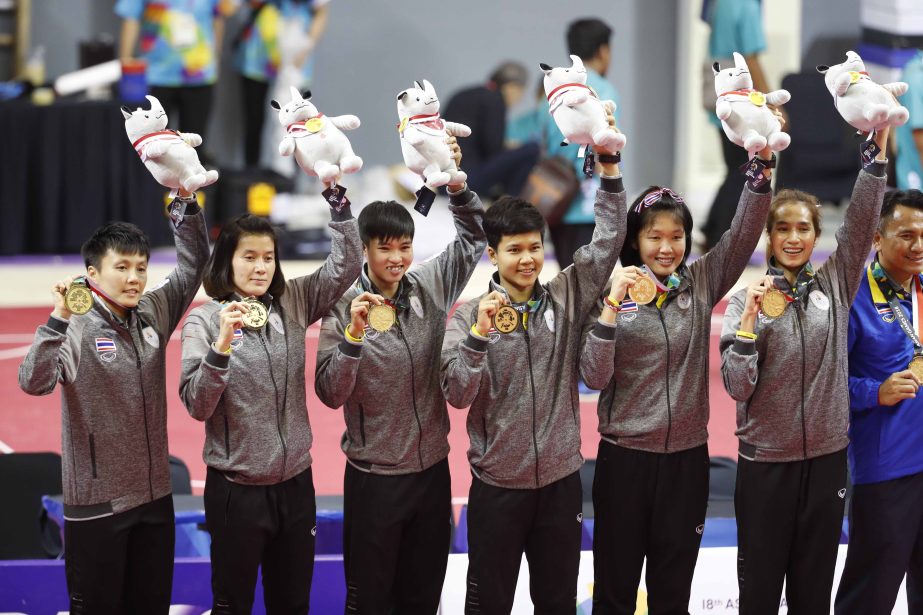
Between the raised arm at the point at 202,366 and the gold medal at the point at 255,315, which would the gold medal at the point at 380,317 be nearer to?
the gold medal at the point at 255,315

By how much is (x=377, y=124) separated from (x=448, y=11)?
144 cm

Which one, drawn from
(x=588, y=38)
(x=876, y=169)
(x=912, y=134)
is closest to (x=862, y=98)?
(x=876, y=169)

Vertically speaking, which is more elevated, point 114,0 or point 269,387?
point 114,0

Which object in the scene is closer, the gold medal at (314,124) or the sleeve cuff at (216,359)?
the sleeve cuff at (216,359)

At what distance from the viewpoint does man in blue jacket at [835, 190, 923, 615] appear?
4.71 meters

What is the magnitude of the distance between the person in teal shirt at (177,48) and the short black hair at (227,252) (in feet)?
26.2

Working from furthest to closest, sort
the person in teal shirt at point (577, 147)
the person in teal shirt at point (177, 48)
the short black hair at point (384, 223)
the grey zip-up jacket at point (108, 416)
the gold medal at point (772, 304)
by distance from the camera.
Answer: the person in teal shirt at point (177, 48) → the person in teal shirt at point (577, 147) → the short black hair at point (384, 223) → the gold medal at point (772, 304) → the grey zip-up jacket at point (108, 416)

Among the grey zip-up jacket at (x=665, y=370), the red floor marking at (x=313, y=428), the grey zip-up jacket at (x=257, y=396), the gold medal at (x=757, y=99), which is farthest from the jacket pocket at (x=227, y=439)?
the red floor marking at (x=313, y=428)

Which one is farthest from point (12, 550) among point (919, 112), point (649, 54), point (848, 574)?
point (649, 54)

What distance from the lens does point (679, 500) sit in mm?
4637

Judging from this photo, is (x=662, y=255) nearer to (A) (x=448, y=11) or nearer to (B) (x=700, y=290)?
(B) (x=700, y=290)

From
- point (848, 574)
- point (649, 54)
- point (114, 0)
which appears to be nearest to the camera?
point (848, 574)

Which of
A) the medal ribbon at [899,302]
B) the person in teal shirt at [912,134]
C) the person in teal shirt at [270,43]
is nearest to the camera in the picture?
the medal ribbon at [899,302]

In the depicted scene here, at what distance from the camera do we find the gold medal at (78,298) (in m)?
4.31
